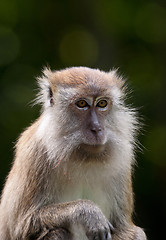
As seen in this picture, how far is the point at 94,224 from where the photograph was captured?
704 centimetres

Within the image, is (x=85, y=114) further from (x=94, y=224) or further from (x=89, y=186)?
(x=94, y=224)

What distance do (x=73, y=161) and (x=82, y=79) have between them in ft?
3.96

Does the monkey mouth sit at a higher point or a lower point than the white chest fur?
higher

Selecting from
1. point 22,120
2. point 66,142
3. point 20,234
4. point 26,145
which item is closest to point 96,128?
point 66,142

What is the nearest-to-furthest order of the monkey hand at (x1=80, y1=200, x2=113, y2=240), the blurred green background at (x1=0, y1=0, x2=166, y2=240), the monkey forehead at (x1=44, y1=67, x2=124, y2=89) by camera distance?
the monkey hand at (x1=80, y1=200, x2=113, y2=240) → the monkey forehead at (x1=44, y1=67, x2=124, y2=89) → the blurred green background at (x1=0, y1=0, x2=166, y2=240)

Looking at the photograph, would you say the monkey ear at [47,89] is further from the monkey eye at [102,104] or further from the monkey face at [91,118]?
the monkey eye at [102,104]

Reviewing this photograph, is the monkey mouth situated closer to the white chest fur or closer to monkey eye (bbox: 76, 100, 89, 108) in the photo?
the white chest fur

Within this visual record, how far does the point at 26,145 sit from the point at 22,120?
693 centimetres

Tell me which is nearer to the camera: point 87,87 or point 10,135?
point 87,87

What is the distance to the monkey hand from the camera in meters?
6.97

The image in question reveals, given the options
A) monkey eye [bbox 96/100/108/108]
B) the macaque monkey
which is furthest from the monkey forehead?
monkey eye [bbox 96/100/108/108]

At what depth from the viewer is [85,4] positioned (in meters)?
17.2

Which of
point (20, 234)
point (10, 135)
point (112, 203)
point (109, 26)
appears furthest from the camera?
point (109, 26)

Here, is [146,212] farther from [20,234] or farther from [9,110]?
[20,234]
